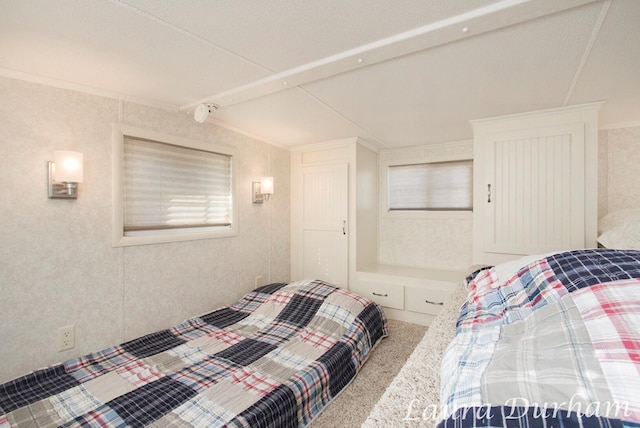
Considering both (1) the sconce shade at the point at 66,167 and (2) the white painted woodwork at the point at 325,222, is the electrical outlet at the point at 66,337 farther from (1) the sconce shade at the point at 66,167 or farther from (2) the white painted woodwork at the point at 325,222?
(2) the white painted woodwork at the point at 325,222

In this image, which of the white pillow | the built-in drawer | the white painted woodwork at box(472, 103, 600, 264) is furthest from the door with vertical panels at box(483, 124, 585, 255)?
the built-in drawer

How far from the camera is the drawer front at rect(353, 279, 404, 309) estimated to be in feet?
9.60

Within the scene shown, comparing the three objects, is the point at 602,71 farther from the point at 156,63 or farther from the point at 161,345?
the point at 161,345

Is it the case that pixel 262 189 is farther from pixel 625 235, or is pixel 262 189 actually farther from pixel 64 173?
pixel 625 235

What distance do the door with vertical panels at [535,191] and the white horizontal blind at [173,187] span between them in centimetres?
238

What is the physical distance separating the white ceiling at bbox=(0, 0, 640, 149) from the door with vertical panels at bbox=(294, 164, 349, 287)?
1105 millimetres

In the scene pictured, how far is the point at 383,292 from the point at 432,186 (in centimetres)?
139

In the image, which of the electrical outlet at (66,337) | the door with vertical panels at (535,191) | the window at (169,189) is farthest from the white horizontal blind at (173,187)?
the door with vertical panels at (535,191)

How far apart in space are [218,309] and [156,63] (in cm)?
198

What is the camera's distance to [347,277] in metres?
3.19

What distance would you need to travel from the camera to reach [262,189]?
301cm

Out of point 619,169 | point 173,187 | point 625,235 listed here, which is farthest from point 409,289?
point 173,187

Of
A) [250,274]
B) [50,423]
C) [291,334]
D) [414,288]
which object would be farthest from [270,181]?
[50,423]

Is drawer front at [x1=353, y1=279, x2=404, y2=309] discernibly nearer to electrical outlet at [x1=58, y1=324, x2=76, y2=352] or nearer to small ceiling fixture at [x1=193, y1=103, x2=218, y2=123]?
small ceiling fixture at [x1=193, y1=103, x2=218, y2=123]
